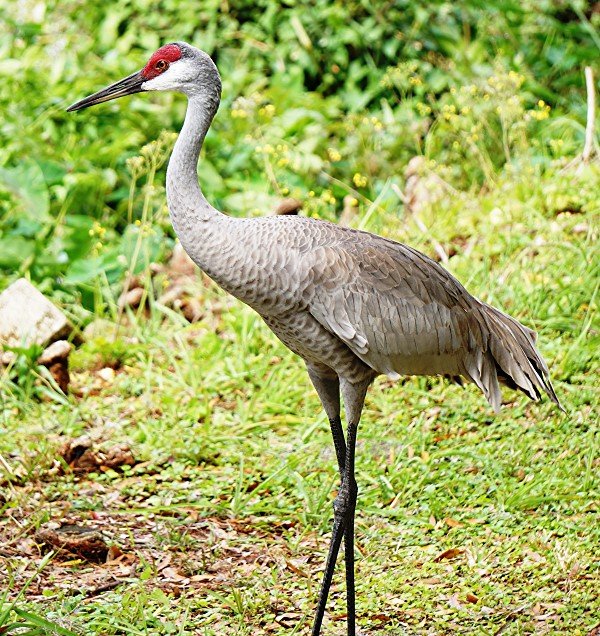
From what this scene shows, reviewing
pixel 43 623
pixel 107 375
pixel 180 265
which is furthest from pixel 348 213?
pixel 43 623

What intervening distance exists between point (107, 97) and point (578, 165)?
156 inches

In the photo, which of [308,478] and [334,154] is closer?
[308,478]

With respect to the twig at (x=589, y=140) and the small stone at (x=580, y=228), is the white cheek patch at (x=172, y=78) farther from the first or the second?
the twig at (x=589, y=140)

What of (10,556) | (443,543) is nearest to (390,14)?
(443,543)

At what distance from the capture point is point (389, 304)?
3881 mm

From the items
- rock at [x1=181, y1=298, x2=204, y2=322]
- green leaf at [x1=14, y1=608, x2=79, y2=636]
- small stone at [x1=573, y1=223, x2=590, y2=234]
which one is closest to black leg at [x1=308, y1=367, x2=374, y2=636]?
green leaf at [x1=14, y1=608, x2=79, y2=636]

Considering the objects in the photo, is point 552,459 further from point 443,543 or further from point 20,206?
point 20,206

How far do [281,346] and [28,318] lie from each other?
1.49 m

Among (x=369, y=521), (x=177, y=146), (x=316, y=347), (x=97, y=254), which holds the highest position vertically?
(x=177, y=146)

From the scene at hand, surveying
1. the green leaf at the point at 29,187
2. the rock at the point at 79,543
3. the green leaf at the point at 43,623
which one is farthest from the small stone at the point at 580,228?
the green leaf at the point at 43,623

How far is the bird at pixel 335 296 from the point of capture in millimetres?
3680

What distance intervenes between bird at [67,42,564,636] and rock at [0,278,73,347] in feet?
6.93

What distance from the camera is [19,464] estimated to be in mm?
5047

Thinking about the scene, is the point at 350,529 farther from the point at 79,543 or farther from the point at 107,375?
the point at 107,375
